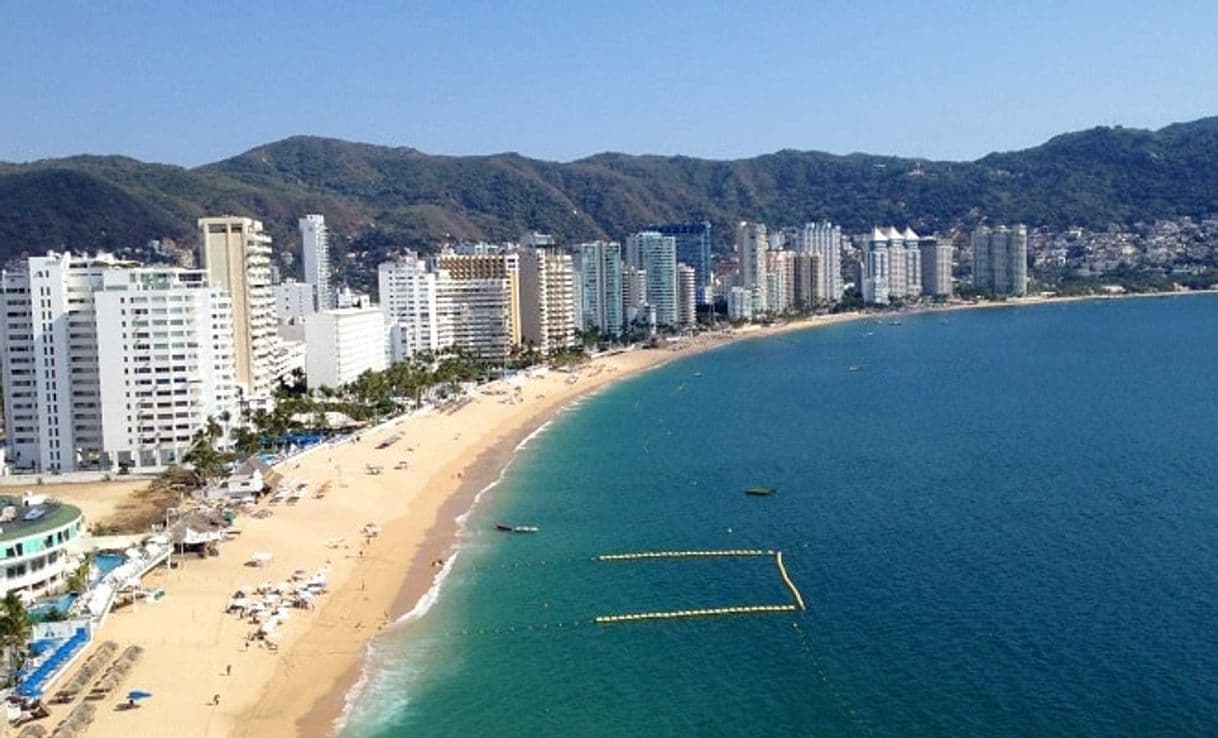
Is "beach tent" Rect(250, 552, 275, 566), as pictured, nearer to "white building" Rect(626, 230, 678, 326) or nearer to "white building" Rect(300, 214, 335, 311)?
"white building" Rect(300, 214, 335, 311)

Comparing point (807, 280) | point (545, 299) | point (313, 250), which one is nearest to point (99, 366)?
point (545, 299)

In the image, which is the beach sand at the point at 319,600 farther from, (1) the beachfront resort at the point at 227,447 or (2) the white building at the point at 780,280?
(2) the white building at the point at 780,280

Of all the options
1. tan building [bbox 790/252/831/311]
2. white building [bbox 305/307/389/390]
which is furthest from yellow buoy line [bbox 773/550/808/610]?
tan building [bbox 790/252/831/311]

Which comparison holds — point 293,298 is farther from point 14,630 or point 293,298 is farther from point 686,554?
point 14,630

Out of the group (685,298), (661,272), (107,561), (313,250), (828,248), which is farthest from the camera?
(828,248)

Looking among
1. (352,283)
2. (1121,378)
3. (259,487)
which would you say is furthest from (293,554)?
(352,283)

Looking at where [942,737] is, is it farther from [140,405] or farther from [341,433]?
[341,433]

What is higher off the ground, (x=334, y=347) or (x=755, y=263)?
(x=755, y=263)
